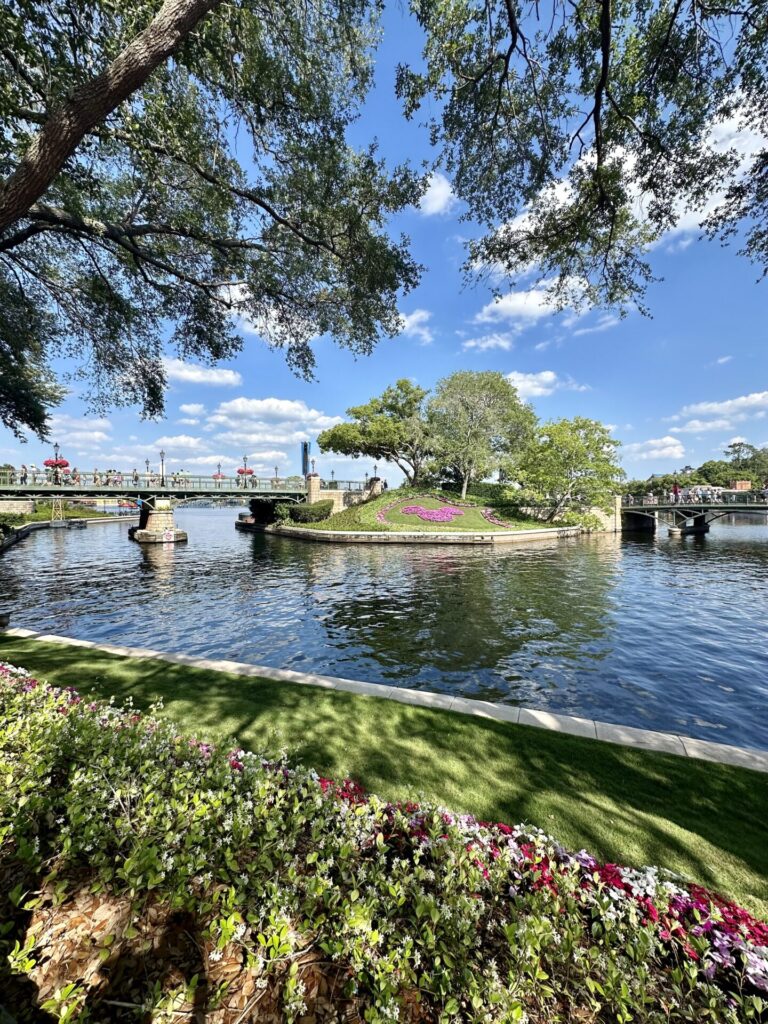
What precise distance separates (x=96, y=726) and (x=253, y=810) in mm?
1678

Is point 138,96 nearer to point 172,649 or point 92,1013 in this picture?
point 172,649

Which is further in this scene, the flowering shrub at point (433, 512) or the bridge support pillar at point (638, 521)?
the bridge support pillar at point (638, 521)

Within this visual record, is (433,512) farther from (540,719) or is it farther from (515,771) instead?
(515,771)

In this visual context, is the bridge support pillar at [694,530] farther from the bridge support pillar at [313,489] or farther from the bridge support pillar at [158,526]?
the bridge support pillar at [158,526]

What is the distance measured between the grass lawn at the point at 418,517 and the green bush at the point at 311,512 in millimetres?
788

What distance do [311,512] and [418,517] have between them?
33.6ft

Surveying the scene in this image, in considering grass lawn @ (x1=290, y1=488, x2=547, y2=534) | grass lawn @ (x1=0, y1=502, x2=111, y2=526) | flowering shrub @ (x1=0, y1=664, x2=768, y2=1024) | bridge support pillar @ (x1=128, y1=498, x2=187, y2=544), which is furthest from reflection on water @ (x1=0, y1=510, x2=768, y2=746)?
grass lawn @ (x1=0, y1=502, x2=111, y2=526)

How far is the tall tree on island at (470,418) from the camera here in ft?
142

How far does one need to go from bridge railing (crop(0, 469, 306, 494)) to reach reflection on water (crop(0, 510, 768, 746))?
802 cm

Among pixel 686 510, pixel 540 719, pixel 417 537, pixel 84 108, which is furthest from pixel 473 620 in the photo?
pixel 686 510

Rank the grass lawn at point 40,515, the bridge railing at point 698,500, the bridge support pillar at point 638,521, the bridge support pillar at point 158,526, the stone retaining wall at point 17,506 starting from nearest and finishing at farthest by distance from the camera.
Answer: the bridge support pillar at point 158,526 < the grass lawn at point 40,515 < the bridge railing at point 698,500 < the stone retaining wall at point 17,506 < the bridge support pillar at point 638,521

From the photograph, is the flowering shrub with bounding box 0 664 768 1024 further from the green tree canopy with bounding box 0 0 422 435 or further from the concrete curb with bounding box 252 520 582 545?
the concrete curb with bounding box 252 520 582 545

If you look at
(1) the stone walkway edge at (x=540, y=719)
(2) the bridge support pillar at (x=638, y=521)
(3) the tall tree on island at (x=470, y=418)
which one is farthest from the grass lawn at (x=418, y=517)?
(1) the stone walkway edge at (x=540, y=719)

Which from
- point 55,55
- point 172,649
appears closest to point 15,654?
point 172,649
